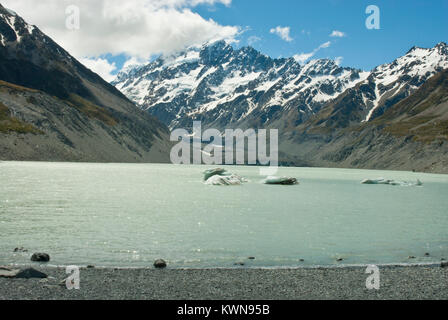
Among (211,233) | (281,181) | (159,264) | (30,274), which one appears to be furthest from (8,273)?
(281,181)

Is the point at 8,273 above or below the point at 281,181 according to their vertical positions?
below

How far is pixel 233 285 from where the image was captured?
53.4ft

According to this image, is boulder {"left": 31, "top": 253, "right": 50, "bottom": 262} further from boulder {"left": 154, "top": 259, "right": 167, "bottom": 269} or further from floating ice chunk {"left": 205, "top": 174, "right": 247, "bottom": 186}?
floating ice chunk {"left": 205, "top": 174, "right": 247, "bottom": 186}

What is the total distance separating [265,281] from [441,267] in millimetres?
9610

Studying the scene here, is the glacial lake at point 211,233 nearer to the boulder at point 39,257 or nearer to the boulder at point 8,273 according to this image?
the boulder at point 39,257

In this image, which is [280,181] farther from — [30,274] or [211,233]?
[30,274]

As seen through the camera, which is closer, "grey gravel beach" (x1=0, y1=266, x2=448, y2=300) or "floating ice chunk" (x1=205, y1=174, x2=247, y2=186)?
"grey gravel beach" (x1=0, y1=266, x2=448, y2=300)

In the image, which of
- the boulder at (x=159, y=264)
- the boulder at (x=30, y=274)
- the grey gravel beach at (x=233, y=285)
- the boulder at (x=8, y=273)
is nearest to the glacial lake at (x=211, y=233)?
the boulder at (x=159, y=264)

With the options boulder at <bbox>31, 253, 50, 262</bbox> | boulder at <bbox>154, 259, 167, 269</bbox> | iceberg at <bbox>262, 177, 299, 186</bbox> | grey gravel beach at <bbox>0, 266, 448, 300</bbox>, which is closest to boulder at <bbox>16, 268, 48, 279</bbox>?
grey gravel beach at <bbox>0, 266, 448, 300</bbox>

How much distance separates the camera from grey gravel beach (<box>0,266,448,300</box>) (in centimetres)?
1465

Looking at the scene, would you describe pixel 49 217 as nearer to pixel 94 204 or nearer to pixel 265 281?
pixel 94 204

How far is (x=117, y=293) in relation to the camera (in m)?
14.7

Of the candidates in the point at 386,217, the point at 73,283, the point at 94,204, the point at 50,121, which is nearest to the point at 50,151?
the point at 50,121

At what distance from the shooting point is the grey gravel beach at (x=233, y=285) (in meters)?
14.6
